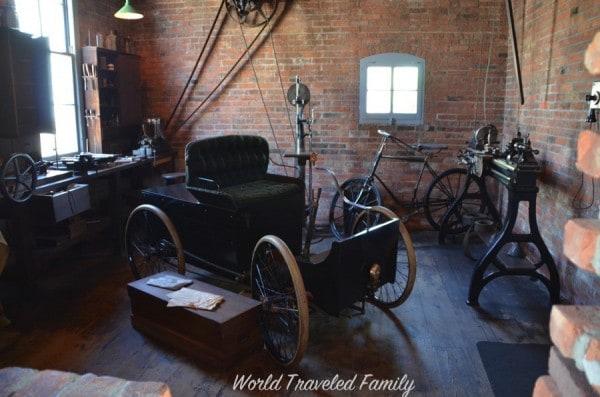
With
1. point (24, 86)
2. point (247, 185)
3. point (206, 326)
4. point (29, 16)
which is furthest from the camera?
point (29, 16)

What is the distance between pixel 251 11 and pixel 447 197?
329cm

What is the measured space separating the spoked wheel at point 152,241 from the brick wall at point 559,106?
9.77ft

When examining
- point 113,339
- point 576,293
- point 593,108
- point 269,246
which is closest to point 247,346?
point 269,246

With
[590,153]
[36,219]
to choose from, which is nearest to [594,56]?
[590,153]

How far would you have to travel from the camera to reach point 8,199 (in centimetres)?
353

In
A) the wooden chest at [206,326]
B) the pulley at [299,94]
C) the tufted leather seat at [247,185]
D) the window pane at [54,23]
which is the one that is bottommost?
the wooden chest at [206,326]

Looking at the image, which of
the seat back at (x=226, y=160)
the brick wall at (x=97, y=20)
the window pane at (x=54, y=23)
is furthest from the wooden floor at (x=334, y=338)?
the brick wall at (x=97, y=20)

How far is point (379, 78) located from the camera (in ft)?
19.3

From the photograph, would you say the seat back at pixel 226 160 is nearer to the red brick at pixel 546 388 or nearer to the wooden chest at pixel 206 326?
the wooden chest at pixel 206 326

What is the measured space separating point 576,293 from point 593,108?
52.3 inches

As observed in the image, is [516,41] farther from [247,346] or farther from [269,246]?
[247,346]

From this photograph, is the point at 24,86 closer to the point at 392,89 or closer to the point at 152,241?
the point at 152,241

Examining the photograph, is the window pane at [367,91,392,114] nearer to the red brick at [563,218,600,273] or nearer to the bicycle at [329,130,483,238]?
the bicycle at [329,130,483,238]

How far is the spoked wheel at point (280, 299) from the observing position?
271 cm
